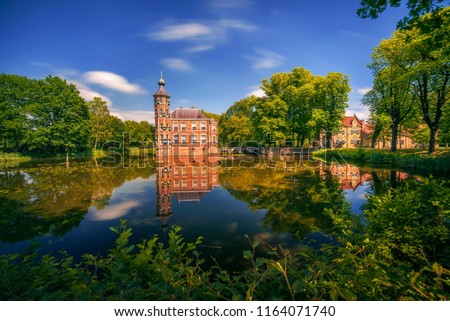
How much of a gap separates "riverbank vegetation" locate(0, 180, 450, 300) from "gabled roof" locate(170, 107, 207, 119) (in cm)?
4701

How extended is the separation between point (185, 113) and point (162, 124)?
256 inches

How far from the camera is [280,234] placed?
6.77 metres

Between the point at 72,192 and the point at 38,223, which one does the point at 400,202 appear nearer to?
the point at 38,223

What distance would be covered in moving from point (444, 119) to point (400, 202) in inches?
1427

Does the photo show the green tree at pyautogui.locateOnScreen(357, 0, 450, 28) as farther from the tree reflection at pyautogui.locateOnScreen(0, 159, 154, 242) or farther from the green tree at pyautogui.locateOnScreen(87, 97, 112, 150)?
the green tree at pyautogui.locateOnScreen(87, 97, 112, 150)

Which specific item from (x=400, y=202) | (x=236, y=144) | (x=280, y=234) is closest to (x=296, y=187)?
(x=280, y=234)

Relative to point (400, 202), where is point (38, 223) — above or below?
below

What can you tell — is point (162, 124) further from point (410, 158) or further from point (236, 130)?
point (410, 158)

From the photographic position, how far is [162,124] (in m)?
45.0

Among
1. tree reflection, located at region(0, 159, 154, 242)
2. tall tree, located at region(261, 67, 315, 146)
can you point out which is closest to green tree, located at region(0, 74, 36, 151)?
tree reflection, located at region(0, 159, 154, 242)

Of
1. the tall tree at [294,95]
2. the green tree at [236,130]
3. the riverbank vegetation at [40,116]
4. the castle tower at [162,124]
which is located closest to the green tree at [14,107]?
the riverbank vegetation at [40,116]

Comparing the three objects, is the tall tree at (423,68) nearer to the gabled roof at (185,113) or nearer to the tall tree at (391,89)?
the tall tree at (391,89)

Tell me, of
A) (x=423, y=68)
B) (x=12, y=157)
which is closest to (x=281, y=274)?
(x=423, y=68)
